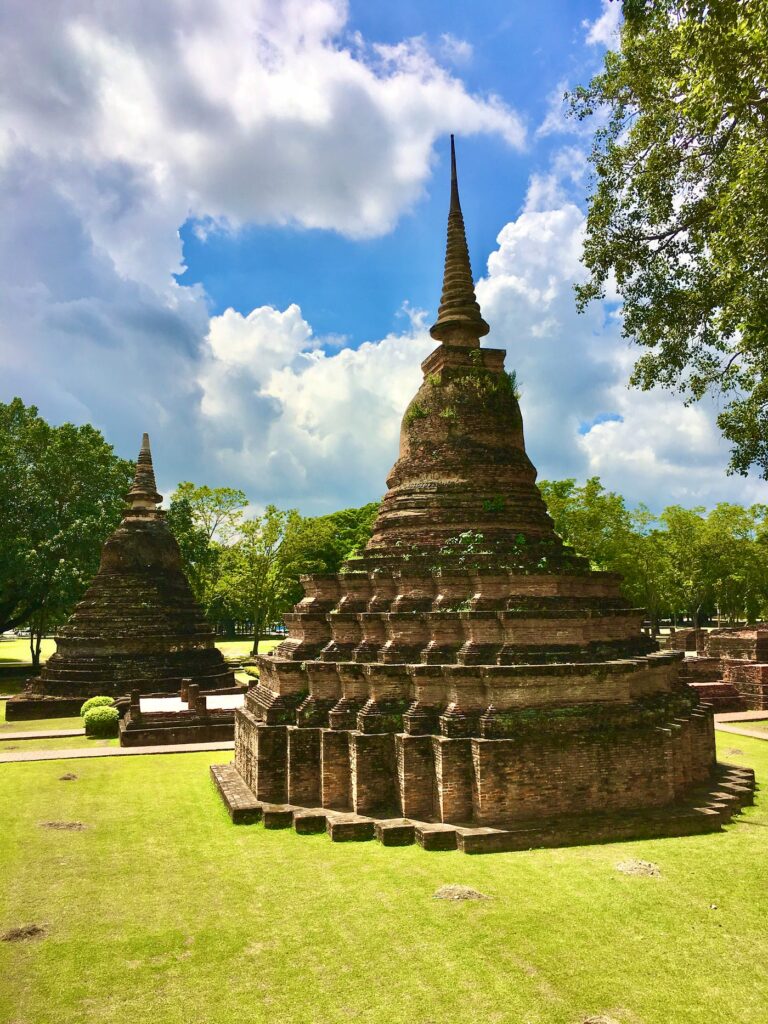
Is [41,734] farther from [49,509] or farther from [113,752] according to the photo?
[49,509]

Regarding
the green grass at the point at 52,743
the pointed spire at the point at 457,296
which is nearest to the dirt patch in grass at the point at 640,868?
the pointed spire at the point at 457,296

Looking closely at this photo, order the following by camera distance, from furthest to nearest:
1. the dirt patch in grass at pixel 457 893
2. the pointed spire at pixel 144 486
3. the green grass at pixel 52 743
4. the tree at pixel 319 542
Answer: the tree at pixel 319 542 < the pointed spire at pixel 144 486 < the green grass at pixel 52 743 < the dirt patch in grass at pixel 457 893

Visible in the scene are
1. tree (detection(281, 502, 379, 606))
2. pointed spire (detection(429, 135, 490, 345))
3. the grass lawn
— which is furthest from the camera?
tree (detection(281, 502, 379, 606))

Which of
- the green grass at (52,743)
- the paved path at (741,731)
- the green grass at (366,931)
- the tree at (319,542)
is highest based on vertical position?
the tree at (319,542)

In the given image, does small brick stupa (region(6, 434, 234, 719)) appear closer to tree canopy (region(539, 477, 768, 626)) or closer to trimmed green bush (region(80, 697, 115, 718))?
trimmed green bush (region(80, 697, 115, 718))

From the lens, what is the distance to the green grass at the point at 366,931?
22.8 feet

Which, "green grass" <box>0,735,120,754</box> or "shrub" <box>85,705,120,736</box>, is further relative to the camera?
"shrub" <box>85,705,120,736</box>

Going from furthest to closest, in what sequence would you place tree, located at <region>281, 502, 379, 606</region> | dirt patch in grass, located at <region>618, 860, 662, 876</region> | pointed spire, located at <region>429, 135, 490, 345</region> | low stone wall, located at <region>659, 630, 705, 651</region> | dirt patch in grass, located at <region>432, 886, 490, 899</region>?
tree, located at <region>281, 502, 379, 606</region> → low stone wall, located at <region>659, 630, 705, 651</region> → pointed spire, located at <region>429, 135, 490, 345</region> → dirt patch in grass, located at <region>618, 860, 662, 876</region> → dirt patch in grass, located at <region>432, 886, 490, 899</region>

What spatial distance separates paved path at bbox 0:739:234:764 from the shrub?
1542 mm

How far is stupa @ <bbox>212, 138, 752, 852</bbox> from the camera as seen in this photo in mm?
11797

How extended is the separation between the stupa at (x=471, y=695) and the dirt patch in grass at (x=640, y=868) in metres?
1.08

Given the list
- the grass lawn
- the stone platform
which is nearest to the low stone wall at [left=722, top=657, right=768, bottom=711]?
the grass lawn

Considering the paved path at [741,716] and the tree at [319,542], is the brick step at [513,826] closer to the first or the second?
the paved path at [741,716]

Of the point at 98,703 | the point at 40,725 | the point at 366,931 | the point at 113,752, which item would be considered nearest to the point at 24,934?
the point at 366,931
